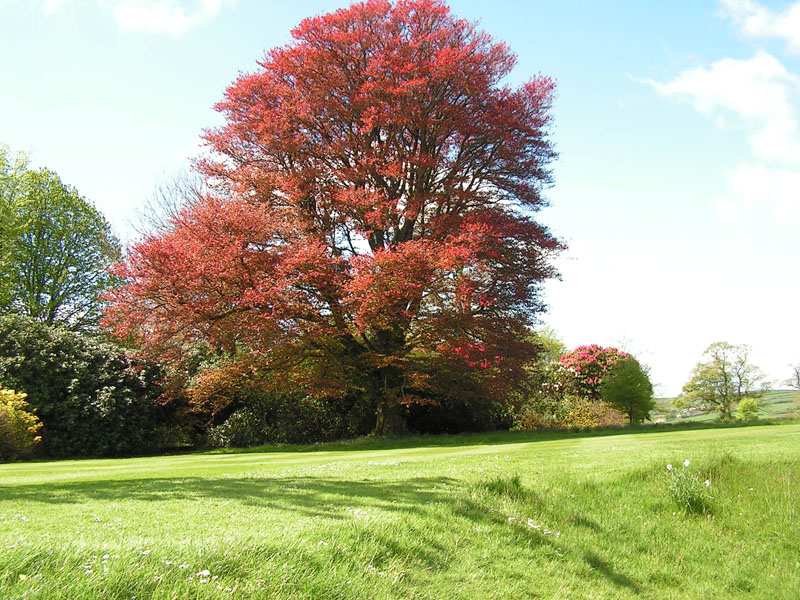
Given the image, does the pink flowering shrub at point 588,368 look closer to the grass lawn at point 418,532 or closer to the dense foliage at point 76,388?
the grass lawn at point 418,532

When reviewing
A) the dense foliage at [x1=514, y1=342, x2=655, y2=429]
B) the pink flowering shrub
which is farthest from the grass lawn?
the pink flowering shrub

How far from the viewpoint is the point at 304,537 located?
186 inches

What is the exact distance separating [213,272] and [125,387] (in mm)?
5807

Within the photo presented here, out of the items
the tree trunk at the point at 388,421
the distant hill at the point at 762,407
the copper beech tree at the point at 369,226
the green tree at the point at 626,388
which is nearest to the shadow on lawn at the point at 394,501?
the copper beech tree at the point at 369,226

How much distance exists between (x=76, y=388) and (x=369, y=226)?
1054 centimetres

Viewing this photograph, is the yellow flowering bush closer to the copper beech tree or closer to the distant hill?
the copper beech tree

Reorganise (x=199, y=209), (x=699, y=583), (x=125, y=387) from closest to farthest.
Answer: (x=699, y=583) → (x=199, y=209) → (x=125, y=387)

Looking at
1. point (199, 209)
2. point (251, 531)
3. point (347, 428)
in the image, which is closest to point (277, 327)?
point (199, 209)

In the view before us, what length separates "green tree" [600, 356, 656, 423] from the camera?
23781 mm

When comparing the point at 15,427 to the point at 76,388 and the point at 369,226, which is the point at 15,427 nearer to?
the point at 76,388

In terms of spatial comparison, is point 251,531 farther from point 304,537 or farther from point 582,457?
point 582,457

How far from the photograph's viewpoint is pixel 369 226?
20.5 m

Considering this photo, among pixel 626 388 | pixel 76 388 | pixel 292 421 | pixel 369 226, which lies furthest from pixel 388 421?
pixel 626 388

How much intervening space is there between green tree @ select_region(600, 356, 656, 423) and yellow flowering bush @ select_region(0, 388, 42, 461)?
19588 mm
